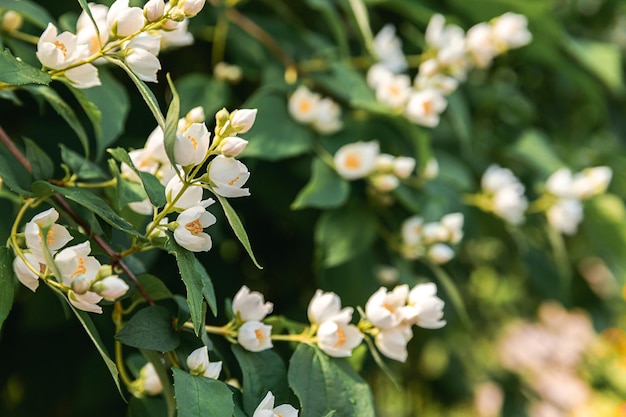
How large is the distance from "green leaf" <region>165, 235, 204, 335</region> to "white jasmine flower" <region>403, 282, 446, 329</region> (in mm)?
243

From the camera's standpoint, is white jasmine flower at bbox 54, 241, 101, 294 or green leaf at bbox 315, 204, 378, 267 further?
green leaf at bbox 315, 204, 378, 267

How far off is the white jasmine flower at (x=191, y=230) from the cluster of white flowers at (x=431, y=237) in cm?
53

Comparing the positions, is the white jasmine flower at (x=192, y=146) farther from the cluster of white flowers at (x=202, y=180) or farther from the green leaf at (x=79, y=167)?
the green leaf at (x=79, y=167)

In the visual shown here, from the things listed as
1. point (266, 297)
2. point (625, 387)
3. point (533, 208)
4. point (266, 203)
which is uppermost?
point (266, 203)

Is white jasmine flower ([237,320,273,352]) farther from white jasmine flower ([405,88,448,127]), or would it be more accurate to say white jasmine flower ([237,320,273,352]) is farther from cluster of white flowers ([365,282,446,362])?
white jasmine flower ([405,88,448,127])

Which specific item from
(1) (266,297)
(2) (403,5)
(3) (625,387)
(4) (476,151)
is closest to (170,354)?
(1) (266,297)

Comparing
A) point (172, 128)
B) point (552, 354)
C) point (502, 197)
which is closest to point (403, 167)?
point (502, 197)

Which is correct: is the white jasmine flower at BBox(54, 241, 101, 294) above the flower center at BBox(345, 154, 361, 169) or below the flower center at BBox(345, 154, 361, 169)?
above

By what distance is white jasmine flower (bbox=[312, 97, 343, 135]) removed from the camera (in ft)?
3.58

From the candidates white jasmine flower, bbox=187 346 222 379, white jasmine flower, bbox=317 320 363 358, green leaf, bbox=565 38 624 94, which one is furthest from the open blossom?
green leaf, bbox=565 38 624 94

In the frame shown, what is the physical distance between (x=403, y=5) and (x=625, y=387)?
1900 mm

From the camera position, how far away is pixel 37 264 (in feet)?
1.83

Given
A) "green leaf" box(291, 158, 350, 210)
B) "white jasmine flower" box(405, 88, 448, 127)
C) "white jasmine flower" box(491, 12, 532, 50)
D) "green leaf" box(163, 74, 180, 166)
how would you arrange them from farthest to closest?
1. "white jasmine flower" box(491, 12, 532, 50)
2. "white jasmine flower" box(405, 88, 448, 127)
3. "green leaf" box(291, 158, 350, 210)
4. "green leaf" box(163, 74, 180, 166)

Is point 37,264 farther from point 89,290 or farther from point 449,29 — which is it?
point 449,29
